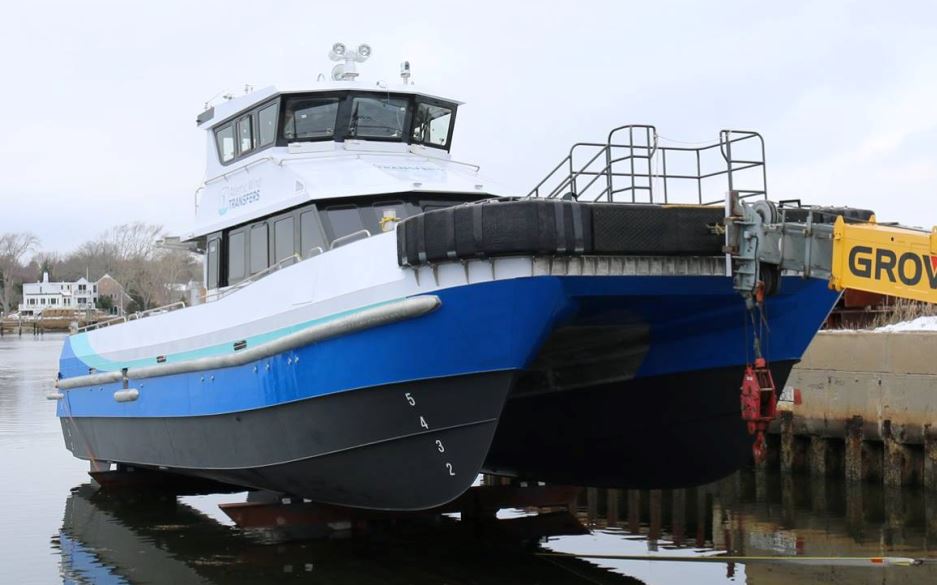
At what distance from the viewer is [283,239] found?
10.3 m

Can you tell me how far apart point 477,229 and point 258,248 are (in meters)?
4.04

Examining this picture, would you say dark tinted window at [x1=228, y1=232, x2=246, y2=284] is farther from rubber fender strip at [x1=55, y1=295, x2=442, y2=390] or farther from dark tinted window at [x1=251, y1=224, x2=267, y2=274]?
rubber fender strip at [x1=55, y1=295, x2=442, y2=390]

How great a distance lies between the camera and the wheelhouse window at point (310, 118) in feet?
36.4

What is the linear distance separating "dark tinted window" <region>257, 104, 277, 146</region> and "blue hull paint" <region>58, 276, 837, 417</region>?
2.68 metres

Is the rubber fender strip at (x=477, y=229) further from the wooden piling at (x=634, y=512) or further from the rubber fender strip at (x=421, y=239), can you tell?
the wooden piling at (x=634, y=512)

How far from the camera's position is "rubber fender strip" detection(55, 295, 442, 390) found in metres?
7.79

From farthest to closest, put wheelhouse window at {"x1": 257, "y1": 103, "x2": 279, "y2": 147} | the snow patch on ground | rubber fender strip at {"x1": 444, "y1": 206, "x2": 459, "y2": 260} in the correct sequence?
the snow patch on ground < wheelhouse window at {"x1": 257, "y1": 103, "x2": 279, "y2": 147} < rubber fender strip at {"x1": 444, "y1": 206, "x2": 459, "y2": 260}

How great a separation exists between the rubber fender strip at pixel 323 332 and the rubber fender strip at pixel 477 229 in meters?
0.54

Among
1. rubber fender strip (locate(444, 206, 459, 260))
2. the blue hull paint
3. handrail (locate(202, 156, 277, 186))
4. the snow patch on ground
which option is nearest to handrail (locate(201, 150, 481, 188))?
handrail (locate(202, 156, 277, 186))

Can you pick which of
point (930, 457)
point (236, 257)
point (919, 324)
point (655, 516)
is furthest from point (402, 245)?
point (919, 324)

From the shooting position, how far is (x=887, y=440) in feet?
40.3

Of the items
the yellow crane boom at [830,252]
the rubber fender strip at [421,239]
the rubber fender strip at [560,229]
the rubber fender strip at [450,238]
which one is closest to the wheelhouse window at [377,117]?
the rubber fender strip at [421,239]

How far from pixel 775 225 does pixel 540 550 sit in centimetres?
421

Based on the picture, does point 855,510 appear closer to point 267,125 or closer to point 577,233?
point 577,233
